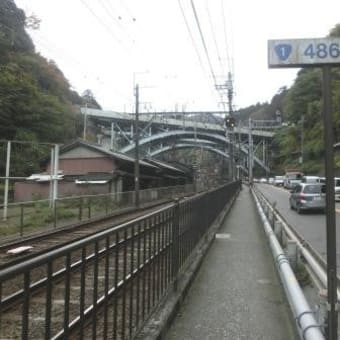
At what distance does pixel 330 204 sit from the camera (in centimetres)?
434

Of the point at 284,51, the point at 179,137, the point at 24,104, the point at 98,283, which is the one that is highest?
the point at 179,137

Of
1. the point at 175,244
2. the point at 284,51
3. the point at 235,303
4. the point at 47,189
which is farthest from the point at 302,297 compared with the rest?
the point at 47,189

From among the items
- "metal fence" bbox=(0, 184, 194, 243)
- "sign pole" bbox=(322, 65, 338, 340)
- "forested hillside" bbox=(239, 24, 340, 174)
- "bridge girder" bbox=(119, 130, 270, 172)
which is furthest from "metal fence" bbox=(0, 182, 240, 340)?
"bridge girder" bbox=(119, 130, 270, 172)

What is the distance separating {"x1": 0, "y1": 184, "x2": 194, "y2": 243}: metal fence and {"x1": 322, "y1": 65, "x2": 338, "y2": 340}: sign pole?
44.7 ft

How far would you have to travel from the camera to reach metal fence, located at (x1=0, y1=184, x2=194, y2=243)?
18.2 m

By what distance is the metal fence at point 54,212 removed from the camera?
18.2 m

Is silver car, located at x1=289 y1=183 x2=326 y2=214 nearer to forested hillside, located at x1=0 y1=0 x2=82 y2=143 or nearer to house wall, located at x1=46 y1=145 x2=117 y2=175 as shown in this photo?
house wall, located at x1=46 y1=145 x2=117 y2=175

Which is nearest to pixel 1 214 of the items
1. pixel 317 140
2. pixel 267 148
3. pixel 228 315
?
pixel 228 315

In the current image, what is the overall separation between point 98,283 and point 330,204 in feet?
6.97

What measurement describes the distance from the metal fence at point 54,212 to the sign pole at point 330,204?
44.7 feet

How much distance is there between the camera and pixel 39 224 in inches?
798

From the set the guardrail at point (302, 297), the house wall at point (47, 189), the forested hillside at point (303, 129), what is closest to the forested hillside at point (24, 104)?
the house wall at point (47, 189)

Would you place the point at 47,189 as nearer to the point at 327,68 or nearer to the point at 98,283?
the point at 98,283

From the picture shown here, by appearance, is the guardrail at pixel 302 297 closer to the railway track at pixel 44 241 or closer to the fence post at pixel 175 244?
the fence post at pixel 175 244
